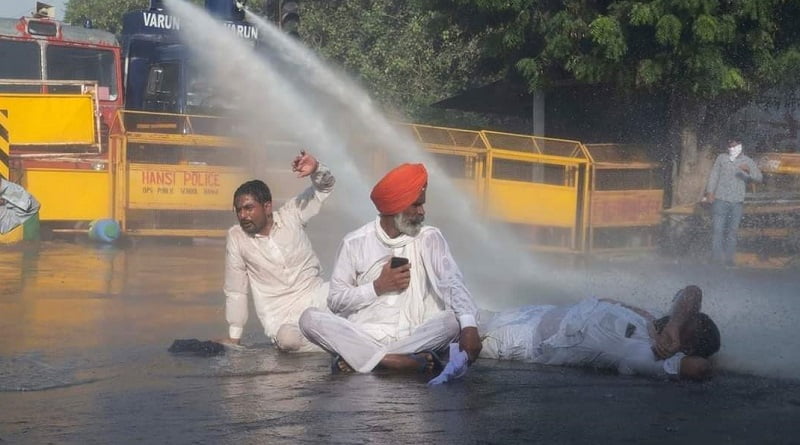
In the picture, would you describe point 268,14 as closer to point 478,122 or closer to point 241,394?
point 478,122

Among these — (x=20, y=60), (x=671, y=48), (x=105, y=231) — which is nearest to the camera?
(x=105, y=231)

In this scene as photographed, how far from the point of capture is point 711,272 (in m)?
14.7

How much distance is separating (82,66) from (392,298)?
43.7 feet

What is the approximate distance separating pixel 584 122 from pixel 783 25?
4.62 m

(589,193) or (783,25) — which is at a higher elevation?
(783,25)

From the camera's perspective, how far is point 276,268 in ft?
25.1

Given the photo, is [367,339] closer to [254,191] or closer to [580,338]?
[580,338]

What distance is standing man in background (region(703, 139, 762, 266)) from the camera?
15.8 m

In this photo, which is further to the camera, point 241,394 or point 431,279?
point 431,279

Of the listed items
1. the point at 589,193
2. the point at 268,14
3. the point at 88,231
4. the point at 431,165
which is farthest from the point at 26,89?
the point at 589,193

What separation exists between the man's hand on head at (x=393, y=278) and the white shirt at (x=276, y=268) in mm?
1355

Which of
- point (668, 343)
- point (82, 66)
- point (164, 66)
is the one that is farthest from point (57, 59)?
point (668, 343)

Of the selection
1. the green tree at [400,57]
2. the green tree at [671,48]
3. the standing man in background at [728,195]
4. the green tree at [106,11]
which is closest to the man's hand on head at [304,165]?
the standing man in background at [728,195]

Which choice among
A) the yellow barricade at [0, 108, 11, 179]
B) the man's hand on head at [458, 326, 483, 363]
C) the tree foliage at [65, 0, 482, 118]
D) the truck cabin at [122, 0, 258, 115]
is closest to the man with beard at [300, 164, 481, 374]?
the man's hand on head at [458, 326, 483, 363]
